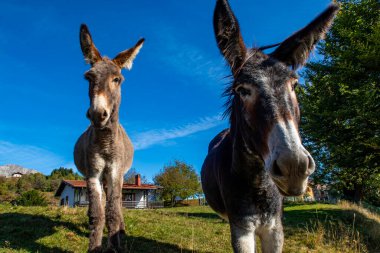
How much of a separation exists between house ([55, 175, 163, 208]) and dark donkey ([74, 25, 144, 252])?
147 feet

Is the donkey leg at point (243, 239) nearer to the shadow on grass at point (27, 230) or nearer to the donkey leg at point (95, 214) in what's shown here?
the donkey leg at point (95, 214)

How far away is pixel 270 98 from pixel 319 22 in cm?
113

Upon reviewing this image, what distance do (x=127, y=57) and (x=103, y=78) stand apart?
1.34 meters

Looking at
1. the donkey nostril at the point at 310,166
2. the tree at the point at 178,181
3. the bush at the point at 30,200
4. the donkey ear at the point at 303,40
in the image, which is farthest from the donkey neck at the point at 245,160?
the tree at the point at 178,181

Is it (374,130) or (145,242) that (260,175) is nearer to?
(145,242)

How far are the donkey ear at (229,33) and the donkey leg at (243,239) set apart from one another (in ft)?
5.88

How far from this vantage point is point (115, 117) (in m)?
6.28

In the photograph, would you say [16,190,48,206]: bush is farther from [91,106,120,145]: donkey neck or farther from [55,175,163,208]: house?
[91,106,120,145]: donkey neck


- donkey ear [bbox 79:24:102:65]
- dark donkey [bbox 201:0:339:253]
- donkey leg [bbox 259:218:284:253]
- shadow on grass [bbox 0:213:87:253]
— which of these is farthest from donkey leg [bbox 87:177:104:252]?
donkey leg [bbox 259:218:284:253]

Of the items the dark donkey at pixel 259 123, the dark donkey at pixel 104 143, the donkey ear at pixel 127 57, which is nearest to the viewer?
the dark donkey at pixel 259 123

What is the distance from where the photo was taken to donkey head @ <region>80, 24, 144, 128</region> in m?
5.05

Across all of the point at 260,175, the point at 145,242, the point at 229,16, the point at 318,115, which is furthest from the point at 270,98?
the point at 318,115

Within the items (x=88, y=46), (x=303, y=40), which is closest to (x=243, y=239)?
(x=303, y=40)

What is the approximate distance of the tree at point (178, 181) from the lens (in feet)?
200
